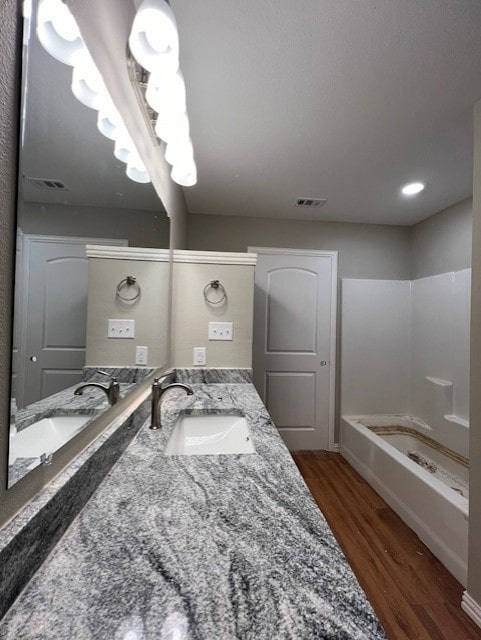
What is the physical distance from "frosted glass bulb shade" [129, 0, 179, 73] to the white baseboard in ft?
8.21

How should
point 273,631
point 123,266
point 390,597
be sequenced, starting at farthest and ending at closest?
point 390,597 → point 123,266 → point 273,631

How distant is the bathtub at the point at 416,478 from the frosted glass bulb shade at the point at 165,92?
2.38 metres

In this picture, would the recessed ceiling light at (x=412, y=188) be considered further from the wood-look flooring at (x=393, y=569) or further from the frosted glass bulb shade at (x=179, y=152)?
the wood-look flooring at (x=393, y=569)

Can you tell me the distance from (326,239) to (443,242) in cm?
109

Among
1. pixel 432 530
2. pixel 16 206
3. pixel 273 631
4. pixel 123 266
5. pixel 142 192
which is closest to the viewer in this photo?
pixel 273 631

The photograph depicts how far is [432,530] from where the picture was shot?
1628mm

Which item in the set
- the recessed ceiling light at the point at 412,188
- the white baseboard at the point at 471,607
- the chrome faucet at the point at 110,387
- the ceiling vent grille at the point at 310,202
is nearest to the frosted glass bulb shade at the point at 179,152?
the chrome faucet at the point at 110,387

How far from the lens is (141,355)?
1.28 meters

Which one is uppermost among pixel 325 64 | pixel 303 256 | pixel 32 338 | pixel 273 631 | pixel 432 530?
pixel 325 64

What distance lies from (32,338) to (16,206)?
0.78 ft

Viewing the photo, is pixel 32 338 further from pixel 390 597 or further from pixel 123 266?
pixel 390 597

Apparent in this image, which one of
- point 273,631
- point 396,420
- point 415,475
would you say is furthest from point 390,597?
point 396,420

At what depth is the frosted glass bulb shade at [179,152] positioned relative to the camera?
1325 mm

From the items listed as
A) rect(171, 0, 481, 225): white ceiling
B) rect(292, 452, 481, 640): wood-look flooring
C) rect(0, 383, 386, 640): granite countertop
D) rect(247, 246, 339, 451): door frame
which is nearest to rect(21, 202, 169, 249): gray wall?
rect(0, 383, 386, 640): granite countertop
